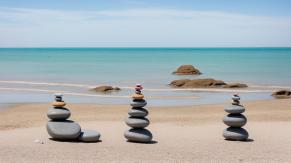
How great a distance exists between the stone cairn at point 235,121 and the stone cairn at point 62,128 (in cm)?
446

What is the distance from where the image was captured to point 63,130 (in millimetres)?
15305

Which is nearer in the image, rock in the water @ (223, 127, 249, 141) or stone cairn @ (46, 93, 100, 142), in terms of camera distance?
stone cairn @ (46, 93, 100, 142)

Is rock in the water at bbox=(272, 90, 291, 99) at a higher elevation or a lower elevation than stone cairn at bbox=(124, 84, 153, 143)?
higher

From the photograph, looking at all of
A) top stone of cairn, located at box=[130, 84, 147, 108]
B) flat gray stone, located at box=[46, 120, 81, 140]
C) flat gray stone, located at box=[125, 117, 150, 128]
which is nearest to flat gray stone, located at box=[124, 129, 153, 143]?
flat gray stone, located at box=[125, 117, 150, 128]

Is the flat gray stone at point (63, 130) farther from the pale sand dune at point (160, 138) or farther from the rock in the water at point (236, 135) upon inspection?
the rock in the water at point (236, 135)

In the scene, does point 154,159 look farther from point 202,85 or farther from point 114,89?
point 202,85

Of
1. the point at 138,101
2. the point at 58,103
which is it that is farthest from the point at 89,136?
the point at 138,101

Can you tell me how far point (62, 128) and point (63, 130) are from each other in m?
0.10

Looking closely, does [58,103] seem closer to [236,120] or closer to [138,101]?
[138,101]

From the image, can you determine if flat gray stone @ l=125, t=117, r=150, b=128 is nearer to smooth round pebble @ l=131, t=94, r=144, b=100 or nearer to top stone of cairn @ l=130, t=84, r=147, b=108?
top stone of cairn @ l=130, t=84, r=147, b=108

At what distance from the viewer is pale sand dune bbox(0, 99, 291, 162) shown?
13.1 metres

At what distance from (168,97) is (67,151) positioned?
19.4 meters

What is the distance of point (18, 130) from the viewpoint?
17891mm

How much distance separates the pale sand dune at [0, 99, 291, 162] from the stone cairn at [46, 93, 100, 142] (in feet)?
1.12
